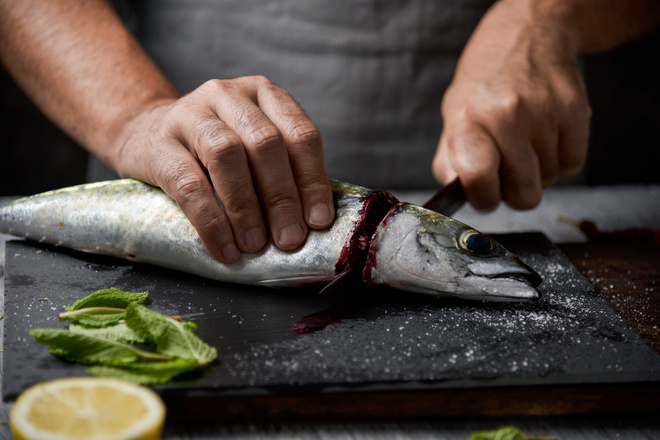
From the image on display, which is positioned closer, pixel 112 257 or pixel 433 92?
pixel 112 257

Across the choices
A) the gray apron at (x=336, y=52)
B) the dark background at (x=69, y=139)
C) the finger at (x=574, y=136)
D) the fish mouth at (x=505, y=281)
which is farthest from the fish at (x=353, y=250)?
the dark background at (x=69, y=139)

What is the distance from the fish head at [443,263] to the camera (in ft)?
5.14

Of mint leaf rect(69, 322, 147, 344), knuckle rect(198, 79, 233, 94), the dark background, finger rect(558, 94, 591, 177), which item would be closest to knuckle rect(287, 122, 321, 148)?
knuckle rect(198, 79, 233, 94)

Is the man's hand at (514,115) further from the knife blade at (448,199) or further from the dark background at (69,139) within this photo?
the dark background at (69,139)

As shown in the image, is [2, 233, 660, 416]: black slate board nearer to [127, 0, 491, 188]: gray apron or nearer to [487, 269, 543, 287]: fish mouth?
[487, 269, 543, 287]: fish mouth

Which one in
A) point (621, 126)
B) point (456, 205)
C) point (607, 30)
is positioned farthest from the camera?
point (621, 126)

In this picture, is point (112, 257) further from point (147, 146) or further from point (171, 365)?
point (171, 365)

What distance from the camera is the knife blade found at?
1.95 metres

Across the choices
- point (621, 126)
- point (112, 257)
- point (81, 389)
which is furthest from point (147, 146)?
point (621, 126)

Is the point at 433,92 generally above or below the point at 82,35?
below

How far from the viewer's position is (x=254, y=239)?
5.34 feet

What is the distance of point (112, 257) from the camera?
188cm

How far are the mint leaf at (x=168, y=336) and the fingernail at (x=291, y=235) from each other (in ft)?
1.24

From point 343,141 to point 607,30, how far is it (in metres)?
1.24
